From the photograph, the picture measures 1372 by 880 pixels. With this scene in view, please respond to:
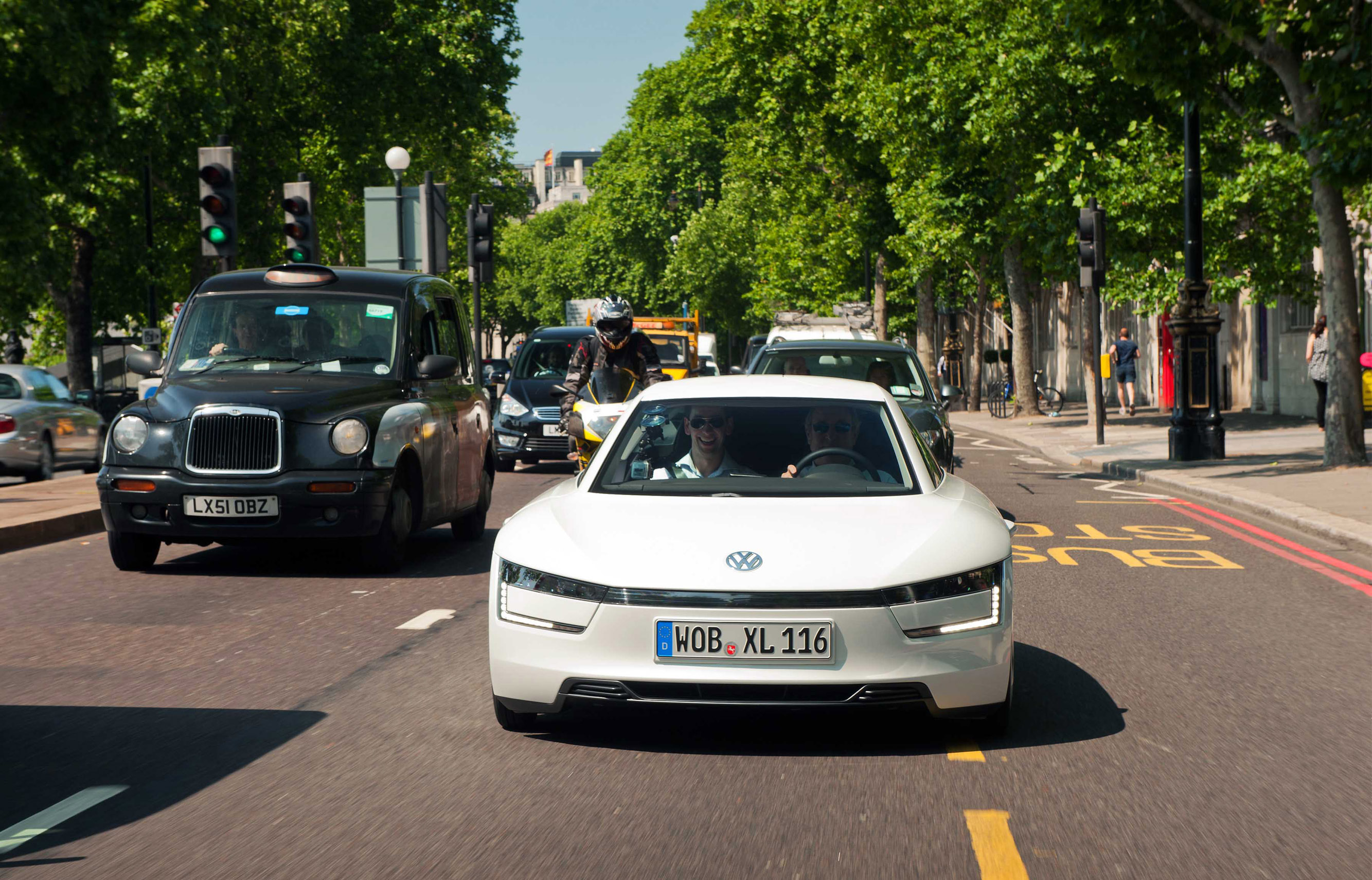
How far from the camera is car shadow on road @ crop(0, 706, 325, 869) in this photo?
15.6ft

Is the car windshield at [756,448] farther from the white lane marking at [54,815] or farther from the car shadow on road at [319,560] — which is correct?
the car shadow on road at [319,560]

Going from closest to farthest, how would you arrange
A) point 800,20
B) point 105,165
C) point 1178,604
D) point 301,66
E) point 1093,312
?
point 1178,604
point 1093,312
point 105,165
point 301,66
point 800,20

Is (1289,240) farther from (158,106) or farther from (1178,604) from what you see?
(158,106)

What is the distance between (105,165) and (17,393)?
15.5 metres

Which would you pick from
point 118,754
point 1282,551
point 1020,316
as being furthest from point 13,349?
point 118,754

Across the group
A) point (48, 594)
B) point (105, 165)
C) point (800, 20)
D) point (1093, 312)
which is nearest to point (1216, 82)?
point (1093, 312)

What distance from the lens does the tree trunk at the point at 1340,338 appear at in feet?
59.6

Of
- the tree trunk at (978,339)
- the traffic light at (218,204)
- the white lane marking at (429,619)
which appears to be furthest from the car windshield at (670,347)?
the white lane marking at (429,619)

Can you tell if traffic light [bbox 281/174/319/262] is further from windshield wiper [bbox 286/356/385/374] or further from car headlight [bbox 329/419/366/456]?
car headlight [bbox 329/419/366/456]

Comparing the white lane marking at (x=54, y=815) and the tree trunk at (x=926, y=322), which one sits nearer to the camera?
the white lane marking at (x=54, y=815)

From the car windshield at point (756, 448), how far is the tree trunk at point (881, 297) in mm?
44675

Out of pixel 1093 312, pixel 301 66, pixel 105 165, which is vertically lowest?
pixel 1093 312

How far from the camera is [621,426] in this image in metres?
6.60

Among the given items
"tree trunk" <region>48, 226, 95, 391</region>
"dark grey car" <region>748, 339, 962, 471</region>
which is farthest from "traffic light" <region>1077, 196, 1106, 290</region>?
"tree trunk" <region>48, 226, 95, 391</region>
